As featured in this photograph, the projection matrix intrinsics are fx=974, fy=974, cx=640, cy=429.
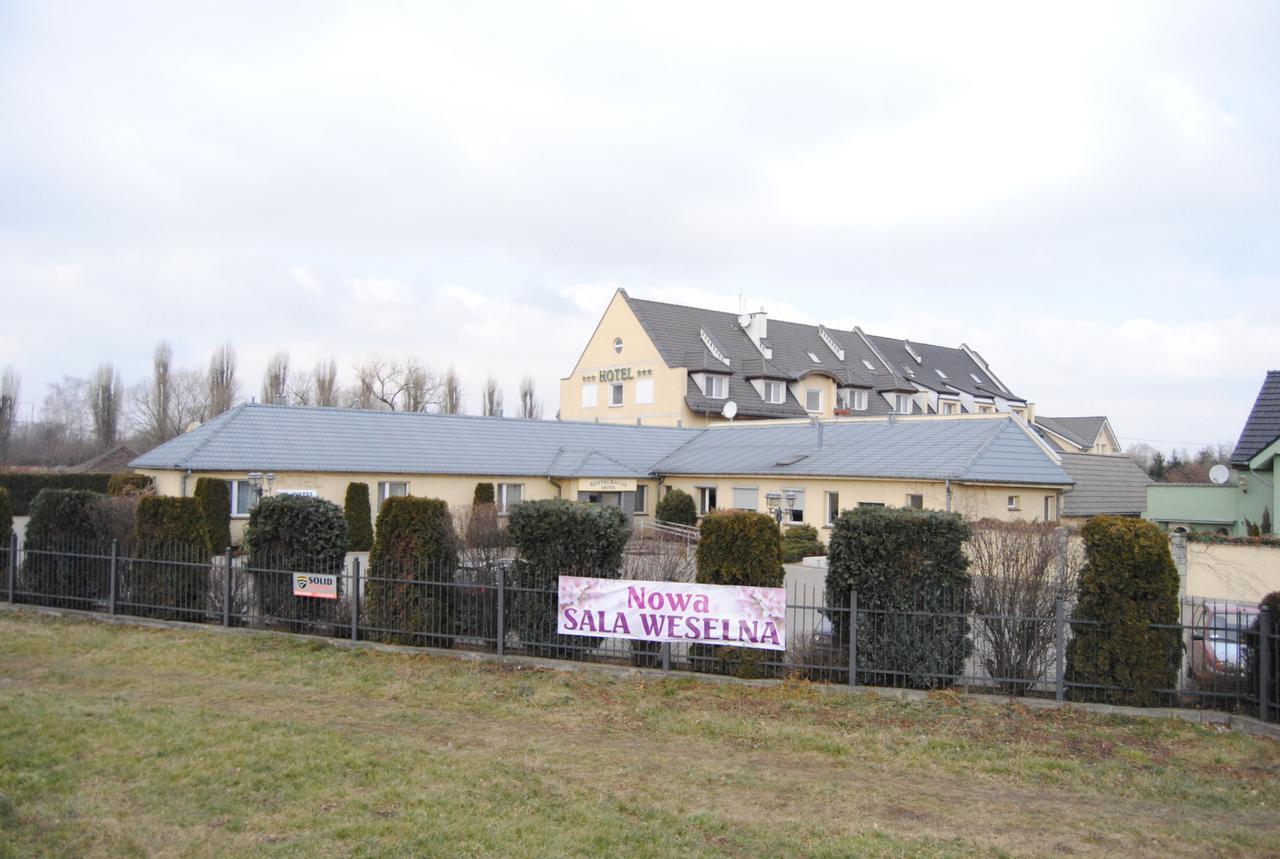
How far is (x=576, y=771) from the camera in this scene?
852cm

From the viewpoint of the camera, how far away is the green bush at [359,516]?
99.4 feet

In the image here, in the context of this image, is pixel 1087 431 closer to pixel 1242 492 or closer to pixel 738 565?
pixel 1242 492

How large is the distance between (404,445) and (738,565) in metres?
24.5

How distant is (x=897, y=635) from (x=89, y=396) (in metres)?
81.6

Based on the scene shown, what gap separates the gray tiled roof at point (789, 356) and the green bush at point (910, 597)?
3739cm

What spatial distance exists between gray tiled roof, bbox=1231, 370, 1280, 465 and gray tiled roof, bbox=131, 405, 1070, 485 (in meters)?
7.31

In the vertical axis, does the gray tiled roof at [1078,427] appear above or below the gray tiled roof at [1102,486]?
above

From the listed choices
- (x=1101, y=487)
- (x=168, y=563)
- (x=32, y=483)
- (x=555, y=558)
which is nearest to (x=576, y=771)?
(x=555, y=558)

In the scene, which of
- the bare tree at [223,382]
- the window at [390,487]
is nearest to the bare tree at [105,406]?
the bare tree at [223,382]

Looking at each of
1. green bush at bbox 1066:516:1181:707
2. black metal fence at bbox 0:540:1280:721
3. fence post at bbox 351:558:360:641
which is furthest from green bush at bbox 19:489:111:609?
green bush at bbox 1066:516:1181:707

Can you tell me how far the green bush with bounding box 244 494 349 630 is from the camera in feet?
50.4

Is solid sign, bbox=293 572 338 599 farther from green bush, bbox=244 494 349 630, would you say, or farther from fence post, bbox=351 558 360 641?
fence post, bbox=351 558 360 641

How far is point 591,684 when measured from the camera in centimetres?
1227

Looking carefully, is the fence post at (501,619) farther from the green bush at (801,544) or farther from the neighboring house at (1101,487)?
the neighboring house at (1101,487)
